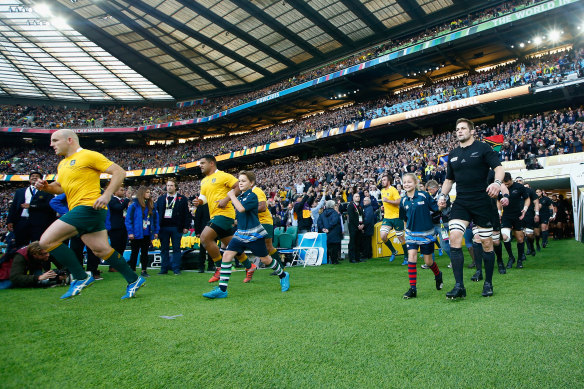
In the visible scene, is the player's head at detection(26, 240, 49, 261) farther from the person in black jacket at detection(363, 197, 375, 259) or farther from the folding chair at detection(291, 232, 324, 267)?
the person in black jacket at detection(363, 197, 375, 259)

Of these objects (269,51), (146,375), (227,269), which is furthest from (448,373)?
(269,51)

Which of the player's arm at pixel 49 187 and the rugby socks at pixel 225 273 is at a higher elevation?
the player's arm at pixel 49 187

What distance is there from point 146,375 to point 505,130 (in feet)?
72.6

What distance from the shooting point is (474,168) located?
4.12 metres

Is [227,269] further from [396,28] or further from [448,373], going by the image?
[396,28]

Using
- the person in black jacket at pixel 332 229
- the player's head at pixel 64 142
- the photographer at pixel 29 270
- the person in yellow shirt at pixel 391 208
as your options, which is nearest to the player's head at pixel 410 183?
the person in yellow shirt at pixel 391 208

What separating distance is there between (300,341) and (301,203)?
862 centimetres

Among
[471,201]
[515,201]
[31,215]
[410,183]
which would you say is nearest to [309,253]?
[515,201]

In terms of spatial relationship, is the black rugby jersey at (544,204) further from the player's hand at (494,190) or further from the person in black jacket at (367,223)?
the player's hand at (494,190)

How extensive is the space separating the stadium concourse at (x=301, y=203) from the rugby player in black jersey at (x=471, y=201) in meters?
0.02

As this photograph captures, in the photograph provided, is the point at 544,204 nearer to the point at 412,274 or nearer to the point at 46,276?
the point at 412,274

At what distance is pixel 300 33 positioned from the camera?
104ft

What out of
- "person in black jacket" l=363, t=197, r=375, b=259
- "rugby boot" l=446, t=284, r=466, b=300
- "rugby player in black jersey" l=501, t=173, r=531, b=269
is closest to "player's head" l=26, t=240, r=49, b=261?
"rugby boot" l=446, t=284, r=466, b=300

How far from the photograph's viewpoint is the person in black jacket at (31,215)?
6242 mm
